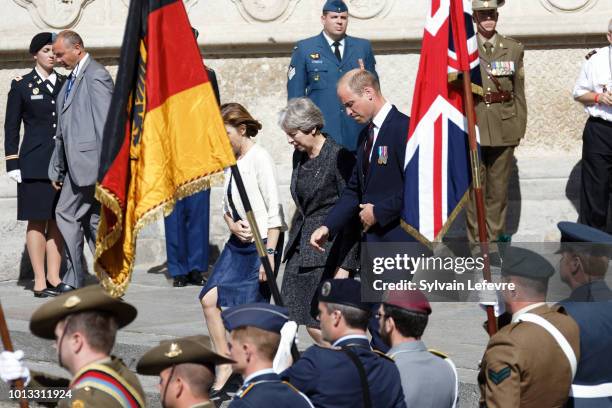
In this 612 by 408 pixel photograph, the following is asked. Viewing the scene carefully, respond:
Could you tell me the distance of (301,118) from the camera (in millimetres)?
7816

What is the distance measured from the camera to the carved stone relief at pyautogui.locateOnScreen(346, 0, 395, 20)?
1229cm

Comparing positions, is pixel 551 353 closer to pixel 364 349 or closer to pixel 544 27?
pixel 364 349

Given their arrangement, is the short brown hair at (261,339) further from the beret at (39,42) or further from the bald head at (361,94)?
the beret at (39,42)

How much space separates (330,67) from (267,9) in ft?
5.11

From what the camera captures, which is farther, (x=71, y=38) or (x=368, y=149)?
(x=71, y=38)

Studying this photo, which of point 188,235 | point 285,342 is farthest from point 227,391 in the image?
point 188,235

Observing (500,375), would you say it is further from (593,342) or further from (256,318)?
(256,318)

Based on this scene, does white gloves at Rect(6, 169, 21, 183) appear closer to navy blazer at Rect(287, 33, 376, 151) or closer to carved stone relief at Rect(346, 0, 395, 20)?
navy blazer at Rect(287, 33, 376, 151)

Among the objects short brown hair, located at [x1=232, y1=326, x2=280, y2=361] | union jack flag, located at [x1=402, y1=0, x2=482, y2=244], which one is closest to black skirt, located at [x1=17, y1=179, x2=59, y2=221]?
union jack flag, located at [x1=402, y1=0, x2=482, y2=244]

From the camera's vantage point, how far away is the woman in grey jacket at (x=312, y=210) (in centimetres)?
782

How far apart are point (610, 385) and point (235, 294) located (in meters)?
3.04

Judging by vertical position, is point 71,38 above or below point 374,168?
above

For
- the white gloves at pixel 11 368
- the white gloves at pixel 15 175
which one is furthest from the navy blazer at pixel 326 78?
the white gloves at pixel 11 368

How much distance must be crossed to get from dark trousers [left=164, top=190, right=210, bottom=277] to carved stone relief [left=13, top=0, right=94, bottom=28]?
2238 mm
